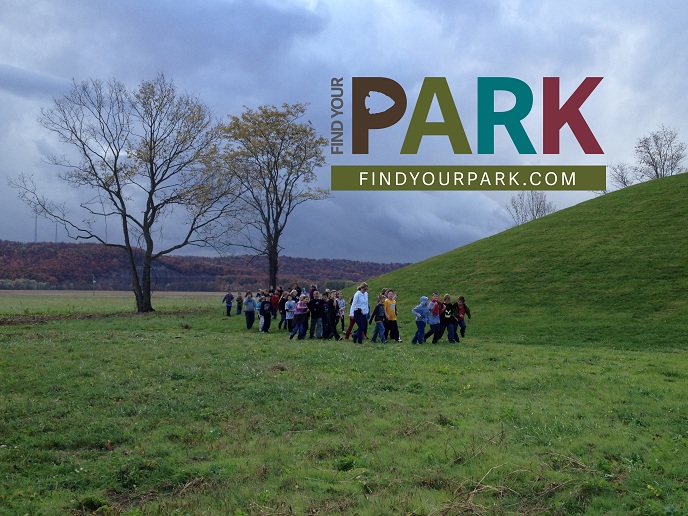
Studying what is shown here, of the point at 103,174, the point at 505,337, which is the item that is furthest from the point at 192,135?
the point at 505,337

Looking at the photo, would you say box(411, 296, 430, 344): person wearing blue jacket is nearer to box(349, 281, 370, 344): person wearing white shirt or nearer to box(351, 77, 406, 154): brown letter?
box(349, 281, 370, 344): person wearing white shirt

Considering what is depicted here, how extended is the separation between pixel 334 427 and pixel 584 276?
33668mm

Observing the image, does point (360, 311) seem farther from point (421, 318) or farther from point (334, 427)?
point (334, 427)

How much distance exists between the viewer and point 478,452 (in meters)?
10.2

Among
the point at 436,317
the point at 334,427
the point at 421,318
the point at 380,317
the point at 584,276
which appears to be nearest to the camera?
the point at 334,427

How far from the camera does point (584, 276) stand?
4172cm

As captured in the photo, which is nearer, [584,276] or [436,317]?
[436,317]

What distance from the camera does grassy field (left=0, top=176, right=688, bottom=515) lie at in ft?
28.6

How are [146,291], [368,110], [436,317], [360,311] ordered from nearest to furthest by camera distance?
[360,311]
[436,317]
[368,110]
[146,291]

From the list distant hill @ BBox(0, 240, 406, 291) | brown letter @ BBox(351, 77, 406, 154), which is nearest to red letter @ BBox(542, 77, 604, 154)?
brown letter @ BBox(351, 77, 406, 154)

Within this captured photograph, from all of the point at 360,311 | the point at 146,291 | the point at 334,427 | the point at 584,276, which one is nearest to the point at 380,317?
the point at 360,311

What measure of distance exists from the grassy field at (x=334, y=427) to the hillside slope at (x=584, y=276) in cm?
503

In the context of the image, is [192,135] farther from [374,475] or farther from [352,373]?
→ [374,475]

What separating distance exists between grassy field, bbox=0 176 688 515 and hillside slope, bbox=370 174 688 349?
16.5 feet
